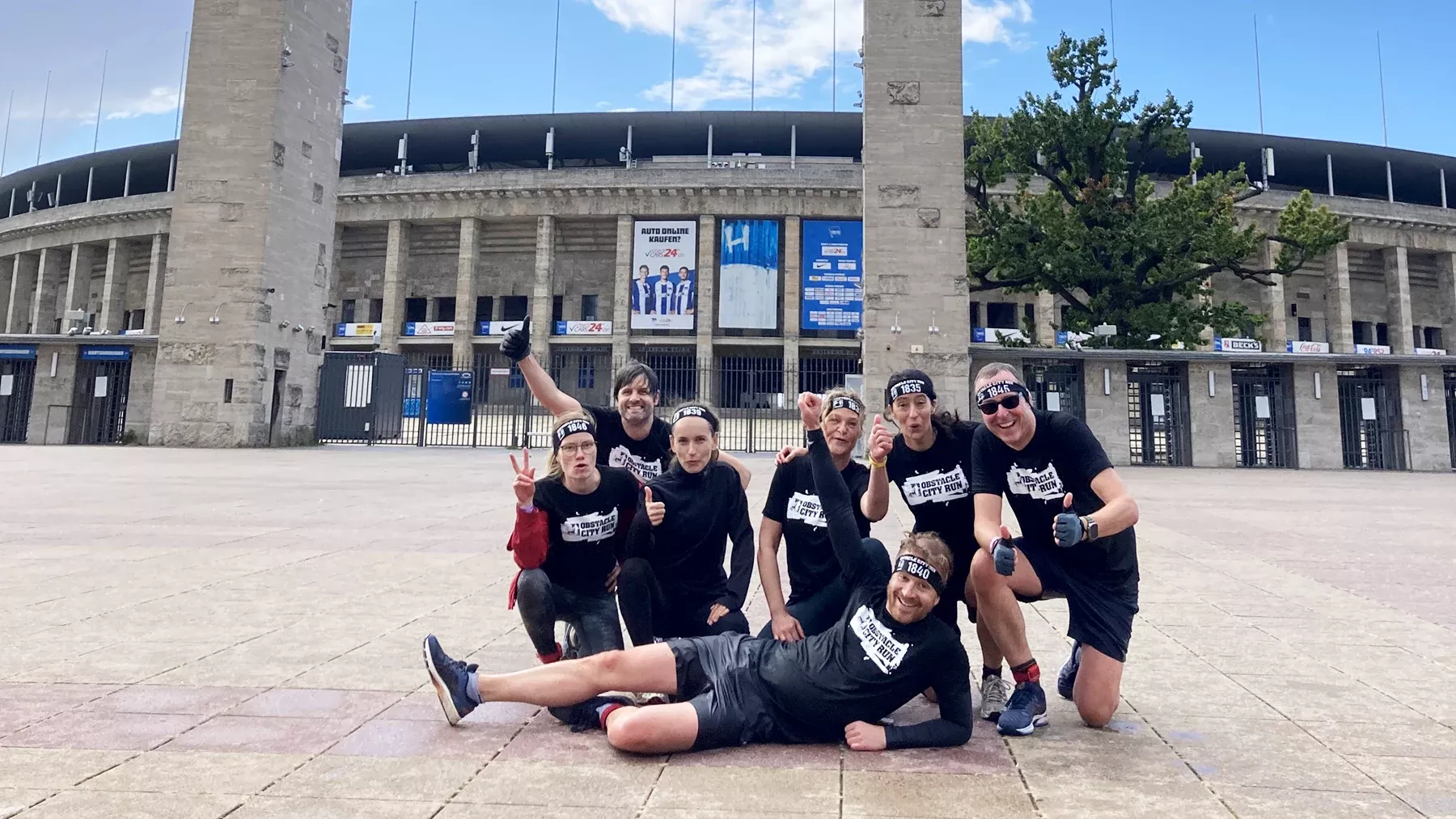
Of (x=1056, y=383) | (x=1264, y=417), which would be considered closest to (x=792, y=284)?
(x=1056, y=383)

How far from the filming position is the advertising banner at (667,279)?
3725cm

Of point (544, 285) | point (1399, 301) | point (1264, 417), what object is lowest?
point (1264, 417)

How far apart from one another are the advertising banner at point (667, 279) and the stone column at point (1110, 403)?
22383 mm

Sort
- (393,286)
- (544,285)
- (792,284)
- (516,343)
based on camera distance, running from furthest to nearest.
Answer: (393,286), (544,285), (792,284), (516,343)

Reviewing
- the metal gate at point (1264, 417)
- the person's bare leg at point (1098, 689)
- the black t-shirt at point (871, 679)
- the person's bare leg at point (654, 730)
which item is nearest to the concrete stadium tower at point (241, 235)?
the person's bare leg at point (654, 730)

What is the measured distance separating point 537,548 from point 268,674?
1.42 meters

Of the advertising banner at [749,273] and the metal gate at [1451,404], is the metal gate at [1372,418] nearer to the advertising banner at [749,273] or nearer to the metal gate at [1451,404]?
the metal gate at [1451,404]

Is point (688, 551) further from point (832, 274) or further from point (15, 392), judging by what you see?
point (832, 274)

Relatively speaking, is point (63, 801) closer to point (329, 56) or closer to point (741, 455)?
point (741, 455)

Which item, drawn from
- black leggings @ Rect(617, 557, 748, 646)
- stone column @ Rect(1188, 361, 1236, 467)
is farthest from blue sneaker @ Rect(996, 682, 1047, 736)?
stone column @ Rect(1188, 361, 1236, 467)

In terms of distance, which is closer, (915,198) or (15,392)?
(915,198)

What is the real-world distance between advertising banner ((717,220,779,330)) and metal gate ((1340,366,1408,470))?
75.7ft

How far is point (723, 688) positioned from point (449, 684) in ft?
3.54

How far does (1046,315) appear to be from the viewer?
38562 millimetres
